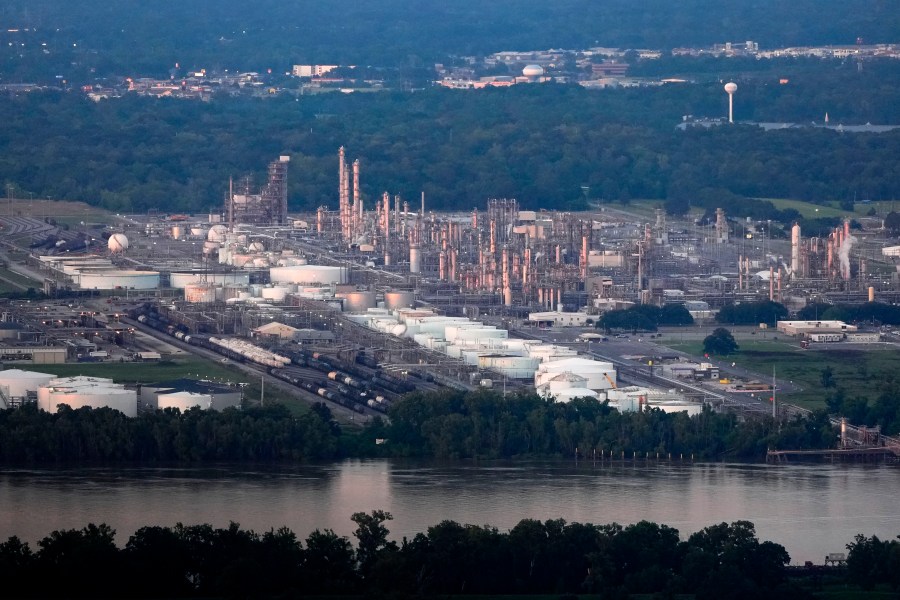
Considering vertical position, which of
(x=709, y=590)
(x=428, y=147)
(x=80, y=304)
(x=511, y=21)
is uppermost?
(x=511, y=21)

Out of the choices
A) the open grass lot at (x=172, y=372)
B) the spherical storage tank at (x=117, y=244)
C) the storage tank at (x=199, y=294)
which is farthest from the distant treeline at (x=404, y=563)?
the spherical storage tank at (x=117, y=244)

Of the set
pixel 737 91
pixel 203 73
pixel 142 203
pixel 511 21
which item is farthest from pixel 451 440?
pixel 511 21

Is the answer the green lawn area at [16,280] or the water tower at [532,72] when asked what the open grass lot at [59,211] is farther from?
the water tower at [532,72]

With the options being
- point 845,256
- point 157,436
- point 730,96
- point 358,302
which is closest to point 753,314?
point 845,256

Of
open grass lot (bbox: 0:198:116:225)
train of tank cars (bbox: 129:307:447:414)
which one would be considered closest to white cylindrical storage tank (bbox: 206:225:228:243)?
open grass lot (bbox: 0:198:116:225)

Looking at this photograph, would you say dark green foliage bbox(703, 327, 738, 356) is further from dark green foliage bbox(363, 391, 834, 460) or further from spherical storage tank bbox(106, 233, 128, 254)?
spherical storage tank bbox(106, 233, 128, 254)

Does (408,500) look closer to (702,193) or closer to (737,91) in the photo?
(702,193)
